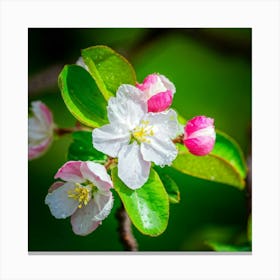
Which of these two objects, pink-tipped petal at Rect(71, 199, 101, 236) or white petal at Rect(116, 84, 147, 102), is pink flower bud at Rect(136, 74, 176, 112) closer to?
white petal at Rect(116, 84, 147, 102)

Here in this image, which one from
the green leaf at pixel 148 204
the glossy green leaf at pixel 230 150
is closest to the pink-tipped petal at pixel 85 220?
the green leaf at pixel 148 204

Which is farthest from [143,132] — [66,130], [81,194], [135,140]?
[66,130]

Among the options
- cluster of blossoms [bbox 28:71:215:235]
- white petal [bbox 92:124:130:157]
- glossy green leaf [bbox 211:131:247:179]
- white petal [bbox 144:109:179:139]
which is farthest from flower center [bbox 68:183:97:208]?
glossy green leaf [bbox 211:131:247:179]

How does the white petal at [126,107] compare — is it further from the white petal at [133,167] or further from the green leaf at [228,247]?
the green leaf at [228,247]

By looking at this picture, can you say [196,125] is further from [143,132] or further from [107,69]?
[107,69]
